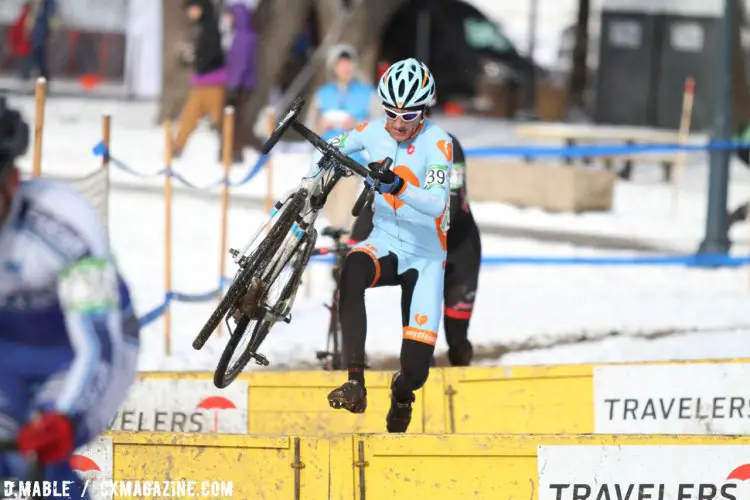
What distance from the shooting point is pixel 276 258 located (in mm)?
7438

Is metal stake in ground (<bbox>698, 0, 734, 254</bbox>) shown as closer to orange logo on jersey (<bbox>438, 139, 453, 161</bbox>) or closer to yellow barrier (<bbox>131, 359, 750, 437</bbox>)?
yellow barrier (<bbox>131, 359, 750, 437</bbox>)

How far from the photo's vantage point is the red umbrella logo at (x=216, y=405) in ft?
25.7

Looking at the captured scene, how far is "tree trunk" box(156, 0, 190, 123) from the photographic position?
2330 cm

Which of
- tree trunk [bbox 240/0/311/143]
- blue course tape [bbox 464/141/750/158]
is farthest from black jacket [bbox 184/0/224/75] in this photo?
blue course tape [bbox 464/141/750/158]

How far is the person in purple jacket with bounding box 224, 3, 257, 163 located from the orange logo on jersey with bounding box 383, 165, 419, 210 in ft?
44.1

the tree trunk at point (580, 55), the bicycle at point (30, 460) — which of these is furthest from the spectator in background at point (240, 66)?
the bicycle at point (30, 460)

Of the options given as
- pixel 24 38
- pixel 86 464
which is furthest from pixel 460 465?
pixel 24 38

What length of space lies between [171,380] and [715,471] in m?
2.89

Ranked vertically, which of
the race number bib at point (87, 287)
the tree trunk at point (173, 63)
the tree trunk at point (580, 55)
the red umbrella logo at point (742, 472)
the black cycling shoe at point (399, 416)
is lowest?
the red umbrella logo at point (742, 472)

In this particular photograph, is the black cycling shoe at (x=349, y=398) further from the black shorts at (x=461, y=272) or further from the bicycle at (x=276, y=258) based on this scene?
the black shorts at (x=461, y=272)

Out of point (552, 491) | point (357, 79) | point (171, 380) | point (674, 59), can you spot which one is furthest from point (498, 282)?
point (674, 59)

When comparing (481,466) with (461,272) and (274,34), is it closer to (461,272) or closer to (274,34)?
(461,272)

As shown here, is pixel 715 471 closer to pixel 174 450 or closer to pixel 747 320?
pixel 174 450

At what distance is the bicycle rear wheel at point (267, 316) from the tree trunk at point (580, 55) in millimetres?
23905
